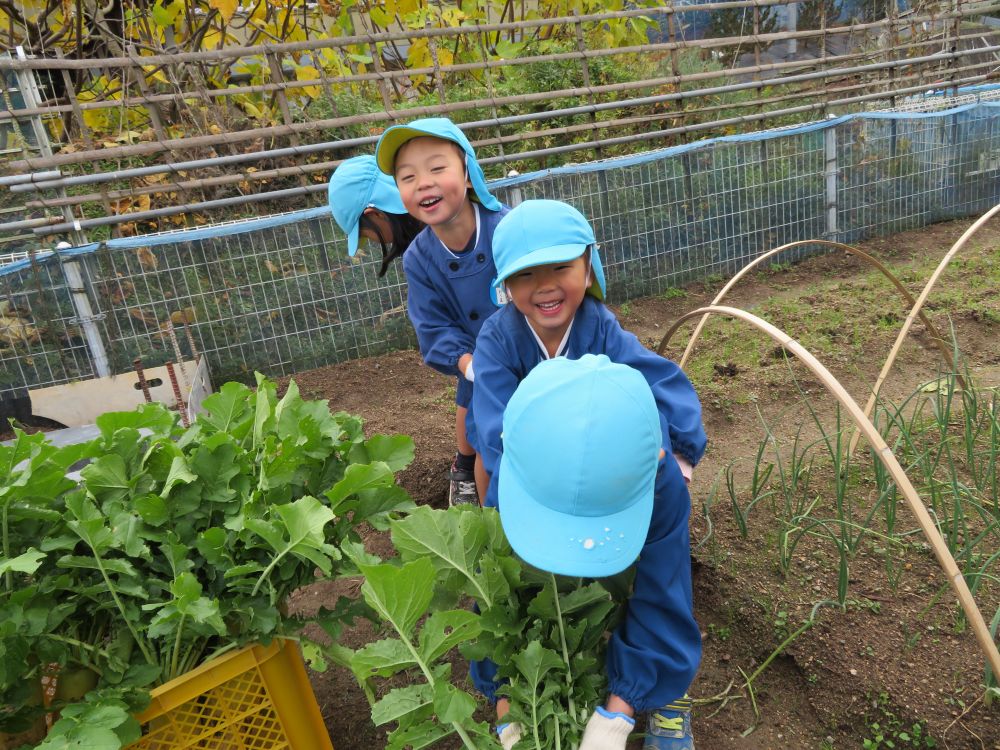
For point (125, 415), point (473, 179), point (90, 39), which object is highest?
point (90, 39)

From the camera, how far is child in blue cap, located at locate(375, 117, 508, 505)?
6.22 ft

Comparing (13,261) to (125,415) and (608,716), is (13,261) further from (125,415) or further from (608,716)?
(608,716)

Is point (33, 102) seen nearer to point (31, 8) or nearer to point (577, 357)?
point (31, 8)

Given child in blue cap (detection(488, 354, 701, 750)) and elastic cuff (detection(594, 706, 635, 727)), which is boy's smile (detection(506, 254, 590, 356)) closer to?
child in blue cap (detection(488, 354, 701, 750))

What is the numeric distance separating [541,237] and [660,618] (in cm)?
78

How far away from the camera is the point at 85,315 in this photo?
4.00 m

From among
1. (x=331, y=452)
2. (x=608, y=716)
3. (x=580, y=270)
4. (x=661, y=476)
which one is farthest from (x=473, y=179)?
(x=608, y=716)

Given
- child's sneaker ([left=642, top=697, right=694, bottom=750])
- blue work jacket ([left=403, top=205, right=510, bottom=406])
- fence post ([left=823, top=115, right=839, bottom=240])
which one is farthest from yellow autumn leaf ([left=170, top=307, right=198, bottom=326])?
fence post ([left=823, top=115, right=839, bottom=240])

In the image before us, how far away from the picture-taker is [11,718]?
117 cm

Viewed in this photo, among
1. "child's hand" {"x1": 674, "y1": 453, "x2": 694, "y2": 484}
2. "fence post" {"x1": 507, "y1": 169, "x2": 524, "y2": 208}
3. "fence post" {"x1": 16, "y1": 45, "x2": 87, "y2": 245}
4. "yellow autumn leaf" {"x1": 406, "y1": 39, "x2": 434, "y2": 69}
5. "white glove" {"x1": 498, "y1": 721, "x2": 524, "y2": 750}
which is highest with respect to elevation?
"yellow autumn leaf" {"x1": 406, "y1": 39, "x2": 434, "y2": 69}

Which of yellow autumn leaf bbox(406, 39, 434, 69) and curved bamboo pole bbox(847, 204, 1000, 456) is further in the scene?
yellow autumn leaf bbox(406, 39, 434, 69)

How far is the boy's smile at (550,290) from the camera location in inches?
56.8

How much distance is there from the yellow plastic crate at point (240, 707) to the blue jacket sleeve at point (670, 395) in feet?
2.93

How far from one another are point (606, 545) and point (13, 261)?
4077mm
